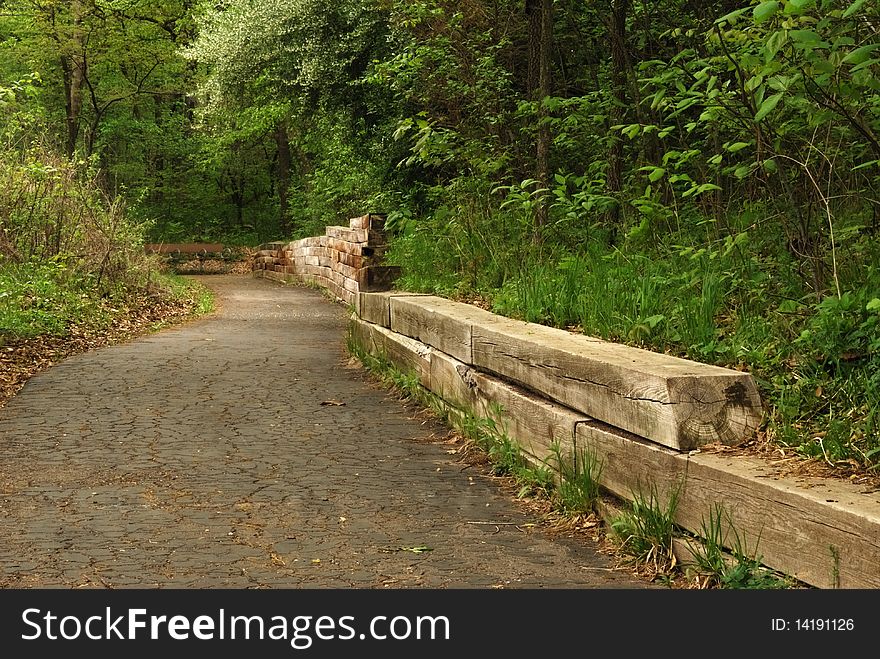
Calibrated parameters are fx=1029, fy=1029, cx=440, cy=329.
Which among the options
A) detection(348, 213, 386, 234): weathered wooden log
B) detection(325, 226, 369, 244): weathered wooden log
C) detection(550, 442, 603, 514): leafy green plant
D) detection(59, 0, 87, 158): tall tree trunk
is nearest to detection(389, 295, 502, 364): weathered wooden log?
detection(550, 442, 603, 514): leafy green plant

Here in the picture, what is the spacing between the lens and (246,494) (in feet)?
18.6

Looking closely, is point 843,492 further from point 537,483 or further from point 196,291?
point 196,291

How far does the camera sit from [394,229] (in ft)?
49.0

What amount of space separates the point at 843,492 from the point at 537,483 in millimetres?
2356

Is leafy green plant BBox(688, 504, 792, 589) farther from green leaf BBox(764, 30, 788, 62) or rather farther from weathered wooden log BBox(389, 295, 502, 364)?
weathered wooden log BBox(389, 295, 502, 364)

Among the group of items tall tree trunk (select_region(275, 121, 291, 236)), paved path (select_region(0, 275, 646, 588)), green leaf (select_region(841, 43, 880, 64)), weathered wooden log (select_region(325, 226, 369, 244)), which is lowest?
paved path (select_region(0, 275, 646, 588))

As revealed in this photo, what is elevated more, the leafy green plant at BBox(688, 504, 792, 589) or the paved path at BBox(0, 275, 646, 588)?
the leafy green plant at BBox(688, 504, 792, 589)

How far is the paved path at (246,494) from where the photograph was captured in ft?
14.3

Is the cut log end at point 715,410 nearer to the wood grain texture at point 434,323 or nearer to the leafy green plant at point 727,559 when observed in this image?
the leafy green plant at point 727,559

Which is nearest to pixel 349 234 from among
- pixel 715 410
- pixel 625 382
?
pixel 625 382

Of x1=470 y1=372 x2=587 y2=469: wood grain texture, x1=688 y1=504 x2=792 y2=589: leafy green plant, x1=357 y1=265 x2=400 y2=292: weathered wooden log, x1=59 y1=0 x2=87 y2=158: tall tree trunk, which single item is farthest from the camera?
x1=59 y1=0 x2=87 y2=158: tall tree trunk

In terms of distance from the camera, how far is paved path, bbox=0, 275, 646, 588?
436 cm

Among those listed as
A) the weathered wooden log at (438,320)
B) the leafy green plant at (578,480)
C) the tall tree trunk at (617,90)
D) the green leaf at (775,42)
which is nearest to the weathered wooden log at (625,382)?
the weathered wooden log at (438,320)

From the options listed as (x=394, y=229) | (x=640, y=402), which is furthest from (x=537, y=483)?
(x=394, y=229)
